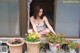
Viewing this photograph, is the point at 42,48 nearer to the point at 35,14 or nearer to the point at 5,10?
the point at 35,14

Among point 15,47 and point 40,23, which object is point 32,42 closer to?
point 15,47

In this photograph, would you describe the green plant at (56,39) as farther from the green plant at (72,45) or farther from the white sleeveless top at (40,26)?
the white sleeveless top at (40,26)

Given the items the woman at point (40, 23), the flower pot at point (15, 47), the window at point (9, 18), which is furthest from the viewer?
the woman at point (40, 23)

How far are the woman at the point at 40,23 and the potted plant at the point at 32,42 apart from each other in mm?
312

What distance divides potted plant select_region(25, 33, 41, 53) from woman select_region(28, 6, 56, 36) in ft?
1.02

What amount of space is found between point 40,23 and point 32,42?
1.98 feet

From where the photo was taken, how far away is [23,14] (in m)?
4.42

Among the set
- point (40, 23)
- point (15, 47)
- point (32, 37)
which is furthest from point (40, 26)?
point (15, 47)

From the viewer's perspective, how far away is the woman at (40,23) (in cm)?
460

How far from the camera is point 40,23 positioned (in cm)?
469

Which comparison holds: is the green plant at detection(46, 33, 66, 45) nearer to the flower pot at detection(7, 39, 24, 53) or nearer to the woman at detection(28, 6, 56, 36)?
the woman at detection(28, 6, 56, 36)

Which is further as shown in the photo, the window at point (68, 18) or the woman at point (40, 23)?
the woman at point (40, 23)

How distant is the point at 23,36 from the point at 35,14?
488 mm

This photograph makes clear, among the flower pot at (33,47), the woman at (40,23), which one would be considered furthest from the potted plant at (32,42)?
the woman at (40,23)
